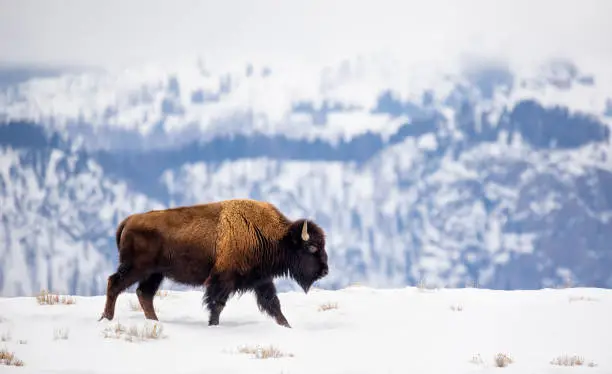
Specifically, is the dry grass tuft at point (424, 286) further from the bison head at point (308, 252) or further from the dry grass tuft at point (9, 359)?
the dry grass tuft at point (9, 359)

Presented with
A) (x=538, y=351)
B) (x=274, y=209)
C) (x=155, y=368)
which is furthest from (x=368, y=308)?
(x=155, y=368)

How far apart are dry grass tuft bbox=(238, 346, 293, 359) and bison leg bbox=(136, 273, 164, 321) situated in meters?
2.48

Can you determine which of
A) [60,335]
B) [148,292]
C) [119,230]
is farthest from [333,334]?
[119,230]

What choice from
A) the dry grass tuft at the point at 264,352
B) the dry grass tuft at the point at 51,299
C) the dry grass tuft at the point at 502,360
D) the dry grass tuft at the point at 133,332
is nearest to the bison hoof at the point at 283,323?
the dry grass tuft at the point at 133,332

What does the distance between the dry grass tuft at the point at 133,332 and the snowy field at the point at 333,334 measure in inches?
0.6

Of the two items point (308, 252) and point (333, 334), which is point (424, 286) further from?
point (333, 334)

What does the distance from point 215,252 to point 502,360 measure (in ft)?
13.9

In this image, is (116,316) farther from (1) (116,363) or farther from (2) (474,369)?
(2) (474,369)

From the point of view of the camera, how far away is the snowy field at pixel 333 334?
8.91 metres

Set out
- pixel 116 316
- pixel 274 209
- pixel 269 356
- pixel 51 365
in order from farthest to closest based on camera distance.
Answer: pixel 274 209 < pixel 116 316 < pixel 269 356 < pixel 51 365

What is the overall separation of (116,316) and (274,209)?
8.69ft

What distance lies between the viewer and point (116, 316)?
11641 millimetres

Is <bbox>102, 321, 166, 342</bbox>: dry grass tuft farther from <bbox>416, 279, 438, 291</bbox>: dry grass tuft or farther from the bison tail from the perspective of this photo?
<bbox>416, 279, 438, 291</bbox>: dry grass tuft

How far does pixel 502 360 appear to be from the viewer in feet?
29.3
